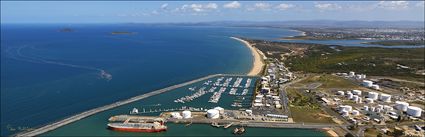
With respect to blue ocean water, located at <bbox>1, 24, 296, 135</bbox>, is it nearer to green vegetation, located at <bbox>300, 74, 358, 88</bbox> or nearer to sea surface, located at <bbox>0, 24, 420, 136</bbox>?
sea surface, located at <bbox>0, 24, 420, 136</bbox>

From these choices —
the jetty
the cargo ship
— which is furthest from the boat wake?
the cargo ship

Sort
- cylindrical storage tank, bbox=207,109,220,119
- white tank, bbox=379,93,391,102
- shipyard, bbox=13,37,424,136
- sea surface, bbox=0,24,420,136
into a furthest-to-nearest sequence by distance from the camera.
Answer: white tank, bbox=379,93,391,102 < sea surface, bbox=0,24,420,136 < cylindrical storage tank, bbox=207,109,220,119 < shipyard, bbox=13,37,424,136

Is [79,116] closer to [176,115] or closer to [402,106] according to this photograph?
[176,115]

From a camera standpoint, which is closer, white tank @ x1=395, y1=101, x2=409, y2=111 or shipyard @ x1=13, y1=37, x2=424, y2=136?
shipyard @ x1=13, y1=37, x2=424, y2=136

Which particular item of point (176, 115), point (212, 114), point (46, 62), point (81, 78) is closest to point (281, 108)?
point (212, 114)

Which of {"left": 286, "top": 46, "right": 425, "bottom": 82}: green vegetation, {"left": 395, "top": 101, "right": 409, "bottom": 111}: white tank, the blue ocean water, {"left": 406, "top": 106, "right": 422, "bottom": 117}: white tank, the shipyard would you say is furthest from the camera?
{"left": 286, "top": 46, "right": 425, "bottom": 82}: green vegetation

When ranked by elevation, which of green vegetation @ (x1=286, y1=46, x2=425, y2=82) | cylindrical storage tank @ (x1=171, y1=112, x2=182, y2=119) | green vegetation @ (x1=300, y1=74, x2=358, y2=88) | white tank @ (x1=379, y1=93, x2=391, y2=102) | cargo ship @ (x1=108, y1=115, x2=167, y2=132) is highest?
green vegetation @ (x1=286, y1=46, x2=425, y2=82)

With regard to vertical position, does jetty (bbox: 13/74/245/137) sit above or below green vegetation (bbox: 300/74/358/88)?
below

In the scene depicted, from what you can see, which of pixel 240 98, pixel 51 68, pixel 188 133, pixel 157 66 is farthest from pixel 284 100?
pixel 51 68
